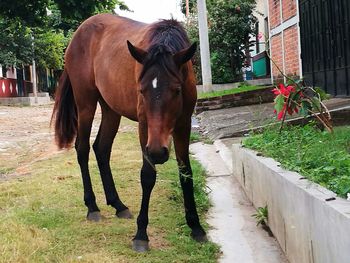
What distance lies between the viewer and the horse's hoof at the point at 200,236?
13.2 ft

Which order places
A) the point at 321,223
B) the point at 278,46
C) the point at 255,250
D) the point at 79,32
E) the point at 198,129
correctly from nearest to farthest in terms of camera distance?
the point at 321,223
the point at 255,250
the point at 79,32
the point at 198,129
the point at 278,46

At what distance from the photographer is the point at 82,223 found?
4.52 m

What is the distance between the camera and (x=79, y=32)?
5.22 meters

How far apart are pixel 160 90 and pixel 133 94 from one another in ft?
2.54

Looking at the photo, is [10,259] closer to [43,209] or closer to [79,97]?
[43,209]

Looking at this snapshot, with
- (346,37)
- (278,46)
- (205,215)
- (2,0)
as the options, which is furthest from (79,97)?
(278,46)

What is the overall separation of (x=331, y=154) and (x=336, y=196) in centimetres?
92

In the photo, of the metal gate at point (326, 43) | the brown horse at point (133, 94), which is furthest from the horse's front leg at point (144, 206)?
the metal gate at point (326, 43)

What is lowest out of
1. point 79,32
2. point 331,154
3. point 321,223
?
point 321,223

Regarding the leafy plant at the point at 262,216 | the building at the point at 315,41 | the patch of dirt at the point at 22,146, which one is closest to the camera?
the leafy plant at the point at 262,216

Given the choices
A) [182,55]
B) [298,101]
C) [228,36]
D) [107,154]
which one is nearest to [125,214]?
[107,154]

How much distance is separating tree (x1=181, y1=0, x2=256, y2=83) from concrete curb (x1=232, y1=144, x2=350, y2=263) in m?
16.0

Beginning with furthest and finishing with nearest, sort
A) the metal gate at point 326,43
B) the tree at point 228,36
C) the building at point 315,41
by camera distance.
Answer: the tree at point 228,36
the building at point 315,41
the metal gate at point 326,43

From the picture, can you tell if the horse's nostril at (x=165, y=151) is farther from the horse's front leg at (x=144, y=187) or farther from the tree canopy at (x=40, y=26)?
the tree canopy at (x=40, y=26)
